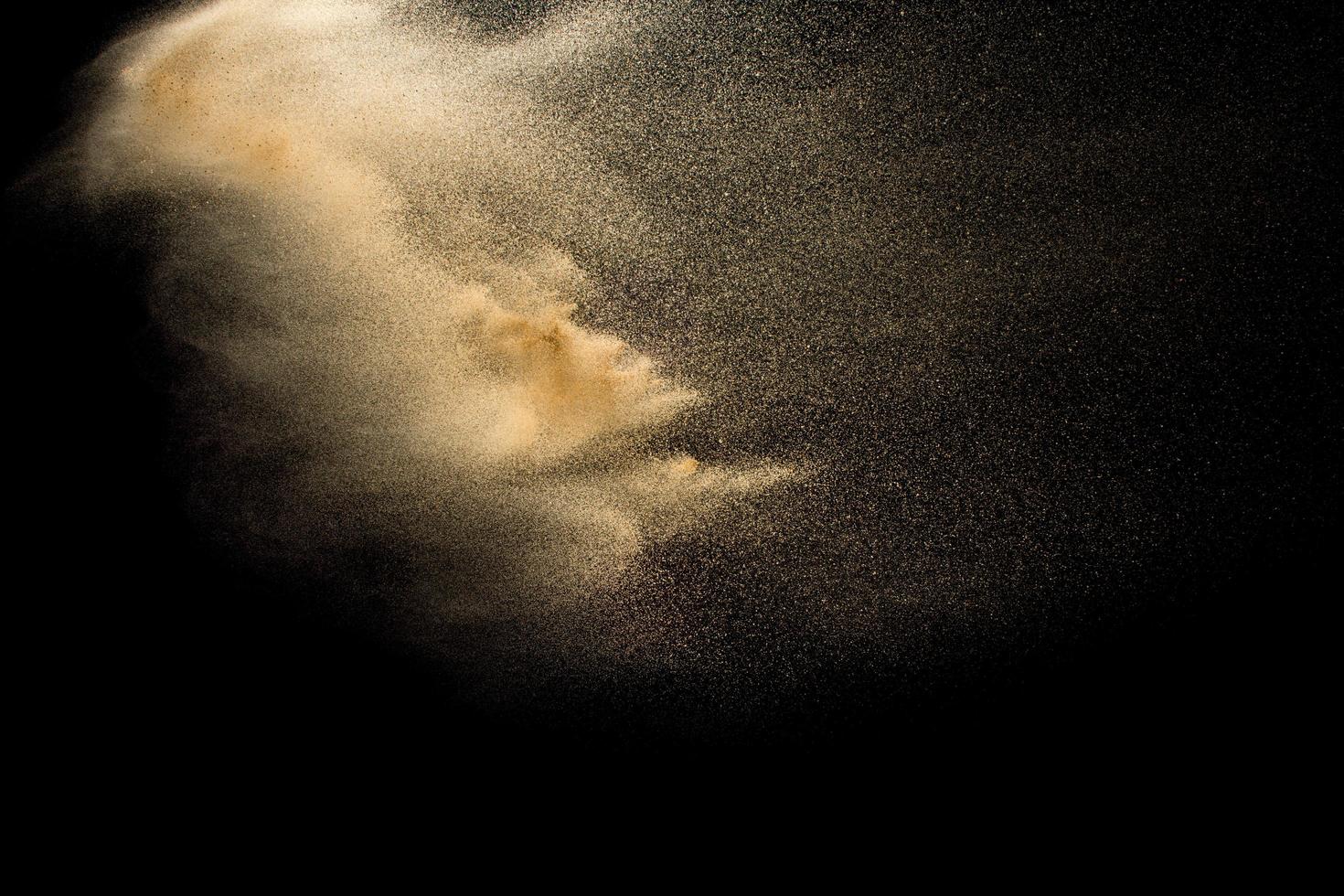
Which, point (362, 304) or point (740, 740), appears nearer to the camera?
point (740, 740)

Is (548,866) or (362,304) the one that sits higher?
(362,304)

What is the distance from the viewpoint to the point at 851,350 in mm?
1463

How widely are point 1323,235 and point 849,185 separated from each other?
887 mm

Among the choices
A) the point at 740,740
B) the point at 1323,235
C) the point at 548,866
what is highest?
the point at 1323,235

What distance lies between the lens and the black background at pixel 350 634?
4.50 ft

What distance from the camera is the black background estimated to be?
1.37 metres

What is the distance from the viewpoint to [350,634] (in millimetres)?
1427

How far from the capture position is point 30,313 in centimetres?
152

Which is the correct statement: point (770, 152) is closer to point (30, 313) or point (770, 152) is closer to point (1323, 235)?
point (1323, 235)

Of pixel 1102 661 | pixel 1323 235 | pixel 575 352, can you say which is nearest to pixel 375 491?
pixel 575 352

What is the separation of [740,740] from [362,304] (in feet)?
3.62

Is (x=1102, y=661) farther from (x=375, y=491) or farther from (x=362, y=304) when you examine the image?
(x=362, y=304)

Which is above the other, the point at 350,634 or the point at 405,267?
the point at 405,267

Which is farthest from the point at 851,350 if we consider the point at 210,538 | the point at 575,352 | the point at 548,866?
the point at 210,538
